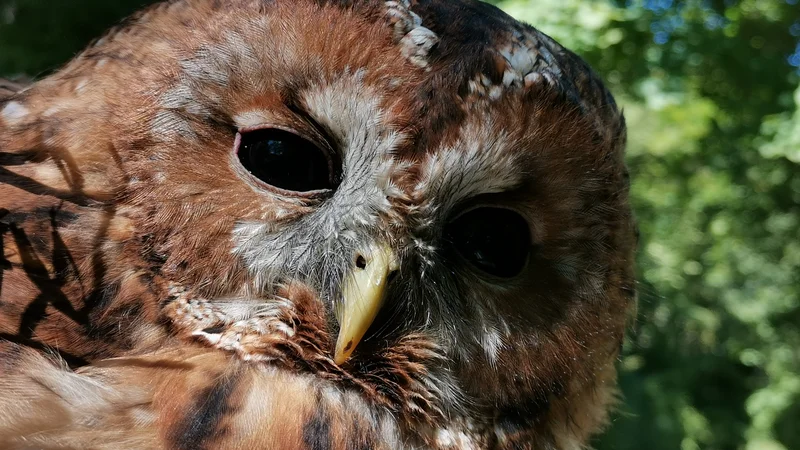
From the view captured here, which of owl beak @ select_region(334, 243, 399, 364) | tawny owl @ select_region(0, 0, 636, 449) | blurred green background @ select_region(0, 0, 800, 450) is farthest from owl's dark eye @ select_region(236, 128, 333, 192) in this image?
blurred green background @ select_region(0, 0, 800, 450)

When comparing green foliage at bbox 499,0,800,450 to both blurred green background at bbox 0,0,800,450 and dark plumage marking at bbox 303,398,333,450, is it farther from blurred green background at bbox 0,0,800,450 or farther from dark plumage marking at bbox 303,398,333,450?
dark plumage marking at bbox 303,398,333,450

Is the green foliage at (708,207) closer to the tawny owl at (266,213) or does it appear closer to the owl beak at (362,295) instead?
the tawny owl at (266,213)

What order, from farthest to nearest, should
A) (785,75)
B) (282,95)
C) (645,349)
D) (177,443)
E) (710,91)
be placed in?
(645,349) → (710,91) → (785,75) → (282,95) → (177,443)

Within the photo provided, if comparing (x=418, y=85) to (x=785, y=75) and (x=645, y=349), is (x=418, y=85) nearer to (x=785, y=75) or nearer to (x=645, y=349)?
(x=785, y=75)

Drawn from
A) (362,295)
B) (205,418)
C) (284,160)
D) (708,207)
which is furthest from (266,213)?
(708,207)

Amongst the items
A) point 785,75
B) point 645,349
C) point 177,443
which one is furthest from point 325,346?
point 645,349

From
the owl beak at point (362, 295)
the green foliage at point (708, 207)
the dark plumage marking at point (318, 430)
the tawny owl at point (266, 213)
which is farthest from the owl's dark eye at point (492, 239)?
the green foliage at point (708, 207)

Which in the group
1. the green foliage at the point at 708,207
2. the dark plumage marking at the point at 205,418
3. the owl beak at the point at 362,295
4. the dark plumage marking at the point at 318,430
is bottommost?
the green foliage at the point at 708,207
